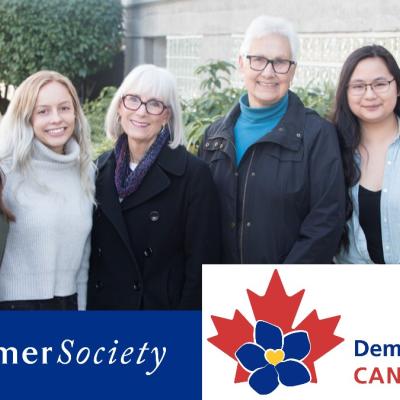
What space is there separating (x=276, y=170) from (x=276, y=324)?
686mm

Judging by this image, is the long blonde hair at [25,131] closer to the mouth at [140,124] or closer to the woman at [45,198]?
the woman at [45,198]

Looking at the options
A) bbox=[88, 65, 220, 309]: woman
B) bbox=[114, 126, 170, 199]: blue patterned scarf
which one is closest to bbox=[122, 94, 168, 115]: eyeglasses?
bbox=[88, 65, 220, 309]: woman

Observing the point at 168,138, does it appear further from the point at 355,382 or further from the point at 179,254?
the point at 355,382

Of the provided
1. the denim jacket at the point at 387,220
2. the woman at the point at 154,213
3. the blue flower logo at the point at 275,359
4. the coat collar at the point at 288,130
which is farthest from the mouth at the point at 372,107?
the blue flower logo at the point at 275,359

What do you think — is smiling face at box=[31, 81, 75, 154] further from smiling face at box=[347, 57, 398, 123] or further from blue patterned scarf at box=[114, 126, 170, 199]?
smiling face at box=[347, 57, 398, 123]

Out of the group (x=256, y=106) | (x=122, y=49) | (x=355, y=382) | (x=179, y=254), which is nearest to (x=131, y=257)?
(x=179, y=254)

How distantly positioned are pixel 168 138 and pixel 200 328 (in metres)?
0.92

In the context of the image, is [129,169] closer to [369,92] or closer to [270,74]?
[270,74]

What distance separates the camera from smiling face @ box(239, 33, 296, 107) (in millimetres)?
3250

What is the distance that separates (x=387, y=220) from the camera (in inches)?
123

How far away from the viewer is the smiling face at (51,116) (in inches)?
127

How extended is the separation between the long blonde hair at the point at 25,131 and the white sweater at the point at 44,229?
0.04m

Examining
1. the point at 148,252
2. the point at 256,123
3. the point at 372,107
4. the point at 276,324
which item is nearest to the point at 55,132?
the point at 148,252

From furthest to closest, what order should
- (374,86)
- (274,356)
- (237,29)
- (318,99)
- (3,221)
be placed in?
(237,29), (318,99), (374,86), (3,221), (274,356)
